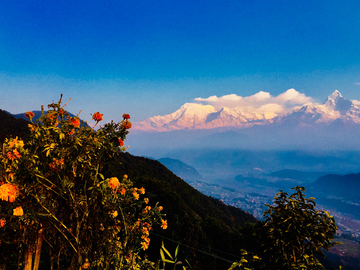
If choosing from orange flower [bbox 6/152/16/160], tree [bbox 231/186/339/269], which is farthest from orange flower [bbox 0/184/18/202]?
tree [bbox 231/186/339/269]

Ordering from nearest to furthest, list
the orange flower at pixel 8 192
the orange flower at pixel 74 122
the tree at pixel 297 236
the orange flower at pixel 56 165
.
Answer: the orange flower at pixel 8 192 → the orange flower at pixel 56 165 → the orange flower at pixel 74 122 → the tree at pixel 297 236

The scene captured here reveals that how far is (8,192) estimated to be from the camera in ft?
7.48

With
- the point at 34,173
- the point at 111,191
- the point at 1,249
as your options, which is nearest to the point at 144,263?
the point at 111,191

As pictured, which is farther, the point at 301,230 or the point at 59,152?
the point at 301,230

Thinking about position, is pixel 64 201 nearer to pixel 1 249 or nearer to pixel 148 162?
pixel 1 249

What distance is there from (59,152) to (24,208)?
866mm

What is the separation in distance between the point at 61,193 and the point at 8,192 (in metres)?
0.60

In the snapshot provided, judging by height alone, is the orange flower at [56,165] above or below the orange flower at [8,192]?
above

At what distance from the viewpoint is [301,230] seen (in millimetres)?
4336

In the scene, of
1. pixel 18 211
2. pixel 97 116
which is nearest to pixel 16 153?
pixel 18 211

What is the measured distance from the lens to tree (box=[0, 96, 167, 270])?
2.53 meters

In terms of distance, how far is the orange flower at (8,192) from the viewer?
88.1 inches

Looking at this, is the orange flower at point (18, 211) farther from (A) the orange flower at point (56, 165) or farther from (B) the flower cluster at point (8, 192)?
(A) the orange flower at point (56, 165)

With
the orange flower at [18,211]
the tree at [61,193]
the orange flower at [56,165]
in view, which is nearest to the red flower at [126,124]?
the tree at [61,193]
